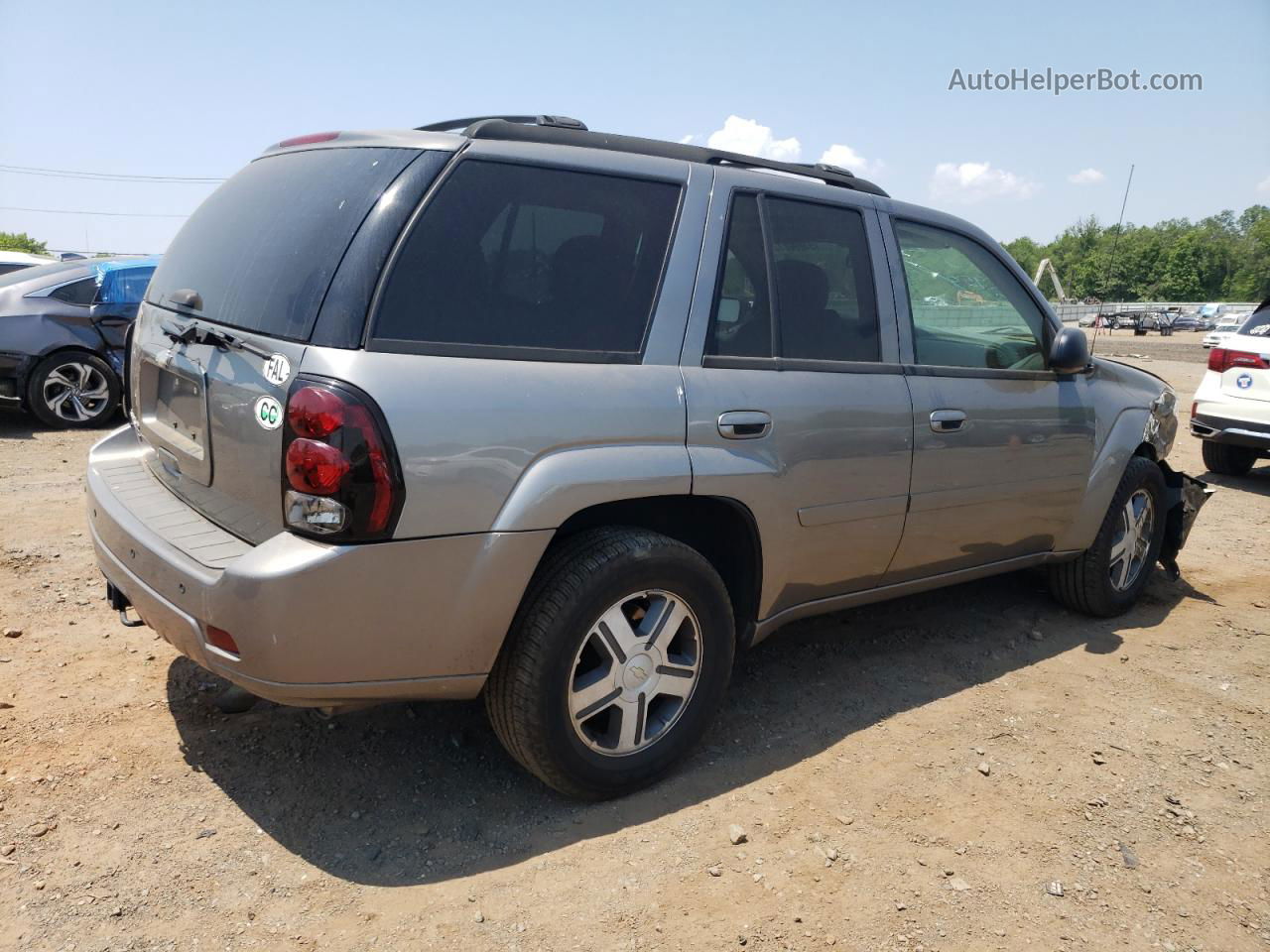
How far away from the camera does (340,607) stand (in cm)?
243

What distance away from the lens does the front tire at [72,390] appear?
28.2ft

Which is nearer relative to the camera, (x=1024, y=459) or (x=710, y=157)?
(x=710, y=157)

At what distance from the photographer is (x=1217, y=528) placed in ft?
23.2

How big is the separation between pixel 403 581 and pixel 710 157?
180cm

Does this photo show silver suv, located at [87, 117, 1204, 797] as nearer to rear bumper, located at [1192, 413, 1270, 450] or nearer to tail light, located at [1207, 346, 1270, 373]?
rear bumper, located at [1192, 413, 1270, 450]

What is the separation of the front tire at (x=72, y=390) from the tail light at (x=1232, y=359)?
981 centimetres

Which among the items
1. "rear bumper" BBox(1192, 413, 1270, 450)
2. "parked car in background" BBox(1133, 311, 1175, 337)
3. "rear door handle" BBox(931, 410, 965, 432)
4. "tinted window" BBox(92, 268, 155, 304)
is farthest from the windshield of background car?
"parked car in background" BBox(1133, 311, 1175, 337)

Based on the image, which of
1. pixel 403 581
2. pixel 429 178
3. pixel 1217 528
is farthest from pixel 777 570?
pixel 1217 528

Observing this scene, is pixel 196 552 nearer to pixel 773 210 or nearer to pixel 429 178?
pixel 429 178

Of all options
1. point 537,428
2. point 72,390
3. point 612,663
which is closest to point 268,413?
point 537,428

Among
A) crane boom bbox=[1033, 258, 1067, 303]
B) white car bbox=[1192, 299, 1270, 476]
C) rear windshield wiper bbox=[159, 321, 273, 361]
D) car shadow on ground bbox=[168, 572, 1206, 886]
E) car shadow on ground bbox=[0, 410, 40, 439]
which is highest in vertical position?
crane boom bbox=[1033, 258, 1067, 303]

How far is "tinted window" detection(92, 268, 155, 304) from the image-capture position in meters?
9.05

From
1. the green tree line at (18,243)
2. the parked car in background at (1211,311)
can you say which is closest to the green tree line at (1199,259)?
the parked car in background at (1211,311)

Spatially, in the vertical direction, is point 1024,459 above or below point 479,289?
below
